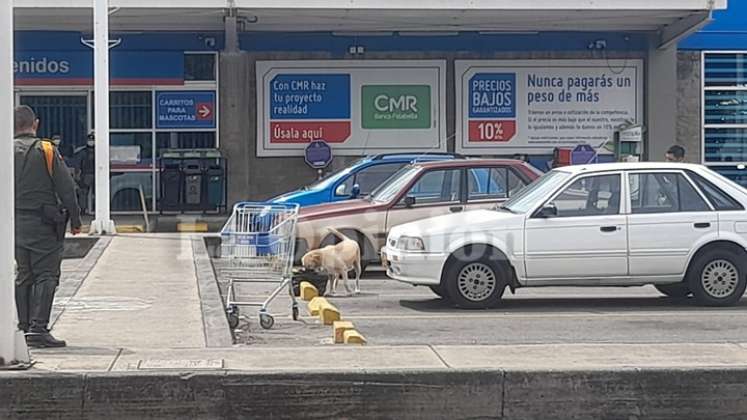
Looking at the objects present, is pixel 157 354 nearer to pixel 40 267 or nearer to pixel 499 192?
pixel 40 267

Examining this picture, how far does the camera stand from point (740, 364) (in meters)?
7.96

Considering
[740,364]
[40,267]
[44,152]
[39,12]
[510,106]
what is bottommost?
[740,364]

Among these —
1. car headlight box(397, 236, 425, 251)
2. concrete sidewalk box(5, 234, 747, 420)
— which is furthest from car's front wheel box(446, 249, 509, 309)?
concrete sidewalk box(5, 234, 747, 420)

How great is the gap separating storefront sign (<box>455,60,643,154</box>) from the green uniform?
18.3 metres

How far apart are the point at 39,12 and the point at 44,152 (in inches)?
623

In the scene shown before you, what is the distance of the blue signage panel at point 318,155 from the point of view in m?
25.7

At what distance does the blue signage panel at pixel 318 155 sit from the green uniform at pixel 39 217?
17141 mm

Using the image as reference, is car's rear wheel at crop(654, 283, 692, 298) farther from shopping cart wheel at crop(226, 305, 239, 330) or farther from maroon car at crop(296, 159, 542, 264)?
shopping cart wheel at crop(226, 305, 239, 330)

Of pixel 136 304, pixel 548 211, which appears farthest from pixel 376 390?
pixel 548 211

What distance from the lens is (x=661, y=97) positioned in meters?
26.5

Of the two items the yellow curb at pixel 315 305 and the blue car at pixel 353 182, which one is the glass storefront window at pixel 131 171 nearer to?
the blue car at pixel 353 182

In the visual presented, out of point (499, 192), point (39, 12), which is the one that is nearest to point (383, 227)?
point (499, 192)

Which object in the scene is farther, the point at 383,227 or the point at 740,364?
the point at 383,227

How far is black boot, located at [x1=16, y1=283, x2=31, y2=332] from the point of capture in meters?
8.59
